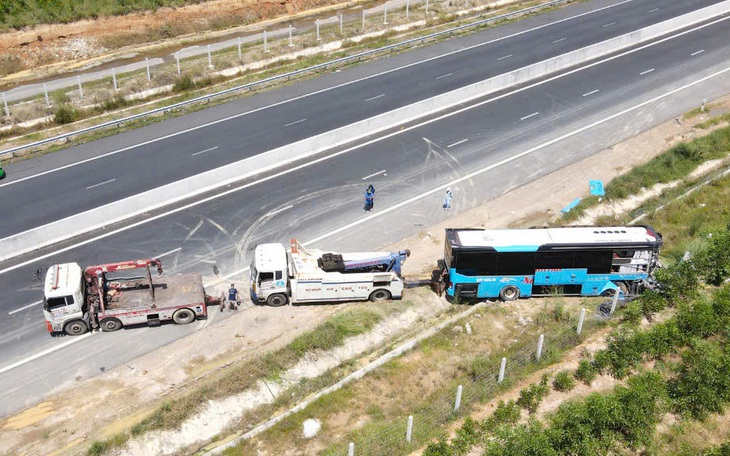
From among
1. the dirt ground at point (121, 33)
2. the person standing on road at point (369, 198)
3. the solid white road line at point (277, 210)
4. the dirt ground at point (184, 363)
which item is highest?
the dirt ground at point (121, 33)

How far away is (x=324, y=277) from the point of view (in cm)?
3008

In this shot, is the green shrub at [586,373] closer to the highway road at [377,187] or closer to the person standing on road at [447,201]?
the highway road at [377,187]

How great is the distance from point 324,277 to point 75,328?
34.6ft

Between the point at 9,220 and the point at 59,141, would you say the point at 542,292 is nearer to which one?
the point at 9,220

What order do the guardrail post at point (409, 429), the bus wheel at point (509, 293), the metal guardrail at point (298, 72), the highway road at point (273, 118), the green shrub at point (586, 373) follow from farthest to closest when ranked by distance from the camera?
the metal guardrail at point (298, 72), the highway road at point (273, 118), the bus wheel at point (509, 293), the green shrub at point (586, 373), the guardrail post at point (409, 429)

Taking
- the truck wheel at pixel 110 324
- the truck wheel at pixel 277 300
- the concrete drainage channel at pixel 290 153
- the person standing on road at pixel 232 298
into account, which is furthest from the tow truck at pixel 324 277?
the concrete drainage channel at pixel 290 153

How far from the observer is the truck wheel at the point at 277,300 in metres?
30.6

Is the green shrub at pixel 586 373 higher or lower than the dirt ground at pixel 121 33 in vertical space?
lower

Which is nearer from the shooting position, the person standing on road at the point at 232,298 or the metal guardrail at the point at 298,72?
the person standing on road at the point at 232,298

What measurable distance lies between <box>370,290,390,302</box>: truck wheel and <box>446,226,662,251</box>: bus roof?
375 centimetres

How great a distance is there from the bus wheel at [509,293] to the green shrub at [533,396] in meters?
6.48

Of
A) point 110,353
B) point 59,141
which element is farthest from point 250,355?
point 59,141

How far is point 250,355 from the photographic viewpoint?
2838cm

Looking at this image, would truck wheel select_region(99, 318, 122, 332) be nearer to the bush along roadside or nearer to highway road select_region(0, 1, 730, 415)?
highway road select_region(0, 1, 730, 415)
